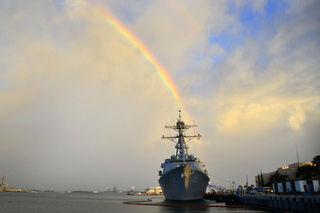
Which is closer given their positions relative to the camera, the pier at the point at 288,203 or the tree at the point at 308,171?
the pier at the point at 288,203

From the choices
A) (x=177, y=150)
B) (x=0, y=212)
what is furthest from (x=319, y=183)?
(x=0, y=212)

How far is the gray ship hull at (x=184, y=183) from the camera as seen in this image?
42.0m

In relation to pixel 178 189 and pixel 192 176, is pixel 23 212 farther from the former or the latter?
pixel 192 176

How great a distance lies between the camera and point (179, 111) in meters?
62.7

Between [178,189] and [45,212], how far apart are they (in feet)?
72.5

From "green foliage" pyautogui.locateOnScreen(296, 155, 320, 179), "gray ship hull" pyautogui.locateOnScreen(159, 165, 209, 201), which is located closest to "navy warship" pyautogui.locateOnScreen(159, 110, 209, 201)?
"gray ship hull" pyautogui.locateOnScreen(159, 165, 209, 201)

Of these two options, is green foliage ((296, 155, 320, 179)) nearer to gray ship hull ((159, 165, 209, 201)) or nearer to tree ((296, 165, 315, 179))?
tree ((296, 165, 315, 179))

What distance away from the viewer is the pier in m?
20.2

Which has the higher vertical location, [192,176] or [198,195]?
[192,176]

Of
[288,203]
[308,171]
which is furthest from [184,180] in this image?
[308,171]

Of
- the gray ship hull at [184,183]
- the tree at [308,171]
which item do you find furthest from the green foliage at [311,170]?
the gray ship hull at [184,183]

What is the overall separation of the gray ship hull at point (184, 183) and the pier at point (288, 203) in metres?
9.72

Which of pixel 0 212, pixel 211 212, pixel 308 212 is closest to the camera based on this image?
pixel 308 212

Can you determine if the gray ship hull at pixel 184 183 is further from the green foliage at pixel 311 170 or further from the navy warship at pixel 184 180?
the green foliage at pixel 311 170
